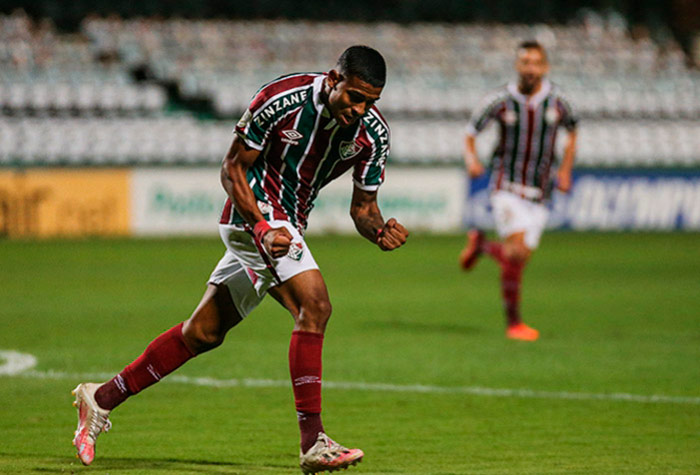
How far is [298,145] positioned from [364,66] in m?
0.54

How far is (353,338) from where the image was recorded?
953 cm

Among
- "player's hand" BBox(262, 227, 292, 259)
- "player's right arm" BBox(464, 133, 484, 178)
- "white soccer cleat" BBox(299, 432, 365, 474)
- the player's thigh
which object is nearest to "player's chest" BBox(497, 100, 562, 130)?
"player's right arm" BBox(464, 133, 484, 178)

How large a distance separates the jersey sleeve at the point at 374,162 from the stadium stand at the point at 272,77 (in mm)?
15375

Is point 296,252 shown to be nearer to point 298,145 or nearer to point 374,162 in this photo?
point 298,145

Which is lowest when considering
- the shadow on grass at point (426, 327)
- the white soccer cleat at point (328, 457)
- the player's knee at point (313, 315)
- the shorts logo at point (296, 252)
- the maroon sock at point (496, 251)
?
the shadow on grass at point (426, 327)

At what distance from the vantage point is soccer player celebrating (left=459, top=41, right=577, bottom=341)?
990 cm

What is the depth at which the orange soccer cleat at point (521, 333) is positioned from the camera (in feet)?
31.3

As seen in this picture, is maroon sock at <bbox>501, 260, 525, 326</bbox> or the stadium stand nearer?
maroon sock at <bbox>501, 260, 525, 326</bbox>

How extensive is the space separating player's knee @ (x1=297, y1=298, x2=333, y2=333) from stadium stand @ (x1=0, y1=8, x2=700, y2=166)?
52.0 feet

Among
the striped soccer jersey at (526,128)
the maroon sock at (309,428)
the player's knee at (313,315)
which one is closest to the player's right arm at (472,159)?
the striped soccer jersey at (526,128)

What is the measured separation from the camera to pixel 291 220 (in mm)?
5105

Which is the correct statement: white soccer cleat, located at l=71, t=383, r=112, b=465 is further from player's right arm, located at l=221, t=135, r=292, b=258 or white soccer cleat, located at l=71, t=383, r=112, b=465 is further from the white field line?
the white field line

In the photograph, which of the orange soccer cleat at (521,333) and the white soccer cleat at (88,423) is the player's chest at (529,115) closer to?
the orange soccer cleat at (521,333)

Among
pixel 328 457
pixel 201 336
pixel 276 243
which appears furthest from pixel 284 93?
pixel 328 457
